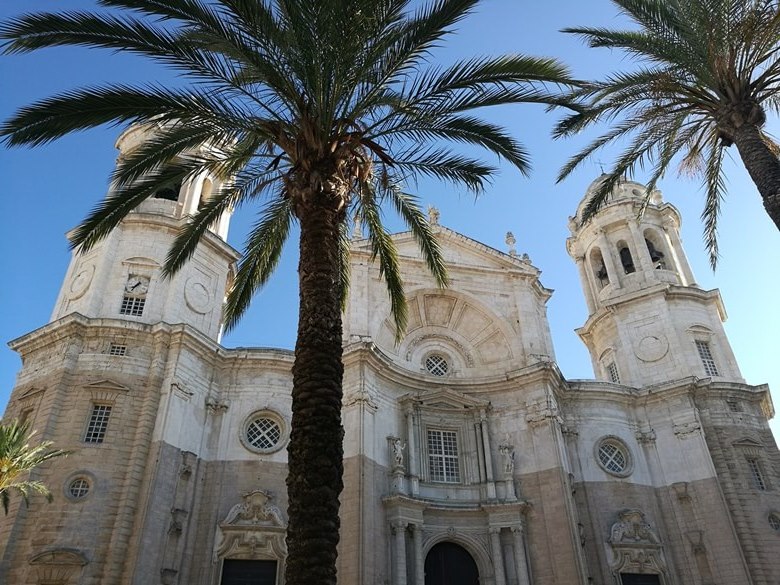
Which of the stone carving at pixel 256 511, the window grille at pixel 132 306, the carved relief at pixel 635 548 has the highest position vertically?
the window grille at pixel 132 306

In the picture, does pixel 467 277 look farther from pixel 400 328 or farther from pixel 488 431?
pixel 400 328

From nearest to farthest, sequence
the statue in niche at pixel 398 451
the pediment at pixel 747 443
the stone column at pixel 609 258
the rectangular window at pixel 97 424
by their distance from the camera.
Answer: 1. the rectangular window at pixel 97 424
2. the statue in niche at pixel 398 451
3. the pediment at pixel 747 443
4. the stone column at pixel 609 258

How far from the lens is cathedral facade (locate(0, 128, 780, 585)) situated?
21.0 metres

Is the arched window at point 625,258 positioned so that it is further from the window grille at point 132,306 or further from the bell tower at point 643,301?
the window grille at point 132,306

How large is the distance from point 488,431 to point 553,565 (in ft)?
20.0

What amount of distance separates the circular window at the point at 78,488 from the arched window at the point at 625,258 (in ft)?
96.0

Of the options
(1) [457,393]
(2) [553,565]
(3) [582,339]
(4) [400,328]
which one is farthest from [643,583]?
(4) [400,328]

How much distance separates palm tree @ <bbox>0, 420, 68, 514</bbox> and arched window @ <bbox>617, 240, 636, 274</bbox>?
29.9 m

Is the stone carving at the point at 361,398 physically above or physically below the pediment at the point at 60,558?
above

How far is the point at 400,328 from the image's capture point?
17.9 meters

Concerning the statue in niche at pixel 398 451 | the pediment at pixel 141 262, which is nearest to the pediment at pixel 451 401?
the statue in niche at pixel 398 451

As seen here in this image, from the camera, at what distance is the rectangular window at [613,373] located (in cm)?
3331

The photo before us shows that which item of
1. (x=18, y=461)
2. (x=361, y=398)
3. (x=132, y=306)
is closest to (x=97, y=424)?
(x=18, y=461)

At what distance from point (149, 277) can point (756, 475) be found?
2788 centimetres
